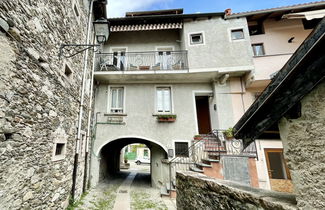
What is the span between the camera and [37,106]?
3.31 m

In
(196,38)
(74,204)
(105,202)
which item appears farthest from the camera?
(196,38)

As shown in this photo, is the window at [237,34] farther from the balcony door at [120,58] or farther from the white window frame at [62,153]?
the white window frame at [62,153]

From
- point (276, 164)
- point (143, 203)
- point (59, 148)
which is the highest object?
point (59, 148)

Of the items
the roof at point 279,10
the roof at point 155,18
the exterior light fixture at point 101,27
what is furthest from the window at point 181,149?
the roof at point 279,10

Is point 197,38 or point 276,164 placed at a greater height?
point 197,38

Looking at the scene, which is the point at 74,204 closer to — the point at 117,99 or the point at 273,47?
the point at 117,99

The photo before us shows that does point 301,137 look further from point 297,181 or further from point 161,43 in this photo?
point 161,43

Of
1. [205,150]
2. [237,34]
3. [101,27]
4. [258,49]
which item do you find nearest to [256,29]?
[258,49]

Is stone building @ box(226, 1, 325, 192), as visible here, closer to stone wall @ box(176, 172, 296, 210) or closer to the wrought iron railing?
the wrought iron railing

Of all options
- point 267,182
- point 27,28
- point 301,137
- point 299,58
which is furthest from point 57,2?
point 267,182

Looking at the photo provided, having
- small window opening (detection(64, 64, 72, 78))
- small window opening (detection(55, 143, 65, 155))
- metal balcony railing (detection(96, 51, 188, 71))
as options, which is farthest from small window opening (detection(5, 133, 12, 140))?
metal balcony railing (detection(96, 51, 188, 71))

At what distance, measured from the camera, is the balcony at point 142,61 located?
312 inches

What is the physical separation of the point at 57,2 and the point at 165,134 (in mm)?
6327

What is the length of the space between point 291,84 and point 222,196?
1.74 meters
